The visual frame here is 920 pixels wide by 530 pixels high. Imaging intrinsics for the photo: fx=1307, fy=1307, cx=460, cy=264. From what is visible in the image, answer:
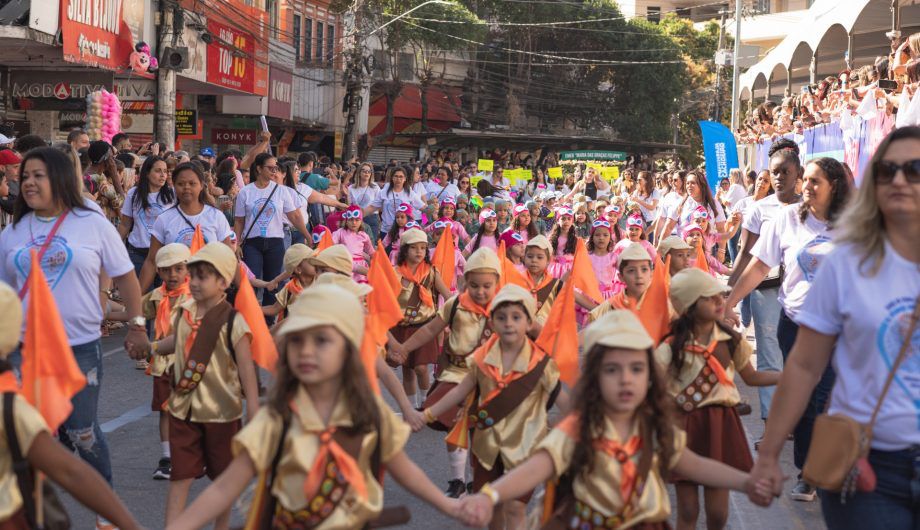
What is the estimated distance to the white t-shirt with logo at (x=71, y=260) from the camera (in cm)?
600

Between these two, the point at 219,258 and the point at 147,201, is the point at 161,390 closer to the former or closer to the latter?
the point at 219,258

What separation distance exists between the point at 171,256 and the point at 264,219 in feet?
13.5

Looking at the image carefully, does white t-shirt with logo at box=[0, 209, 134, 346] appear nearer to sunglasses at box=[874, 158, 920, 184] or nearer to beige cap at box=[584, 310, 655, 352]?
beige cap at box=[584, 310, 655, 352]

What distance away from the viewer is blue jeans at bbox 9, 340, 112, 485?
5.89m

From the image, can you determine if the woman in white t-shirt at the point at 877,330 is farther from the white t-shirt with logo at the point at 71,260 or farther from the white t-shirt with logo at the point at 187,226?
the white t-shirt with logo at the point at 187,226

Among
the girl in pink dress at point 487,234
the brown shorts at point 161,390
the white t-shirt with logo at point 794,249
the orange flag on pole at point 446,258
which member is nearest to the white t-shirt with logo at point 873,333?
the white t-shirt with logo at point 794,249

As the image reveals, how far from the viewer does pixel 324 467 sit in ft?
13.7

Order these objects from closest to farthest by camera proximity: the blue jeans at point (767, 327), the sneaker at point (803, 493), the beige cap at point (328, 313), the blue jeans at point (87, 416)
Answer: the beige cap at point (328, 313) < the blue jeans at point (87, 416) < the sneaker at point (803, 493) < the blue jeans at point (767, 327)

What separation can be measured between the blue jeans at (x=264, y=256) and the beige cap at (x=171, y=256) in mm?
4012

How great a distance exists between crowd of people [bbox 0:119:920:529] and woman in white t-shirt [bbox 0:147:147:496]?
1cm

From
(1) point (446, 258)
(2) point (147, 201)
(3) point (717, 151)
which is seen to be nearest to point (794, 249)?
(1) point (446, 258)

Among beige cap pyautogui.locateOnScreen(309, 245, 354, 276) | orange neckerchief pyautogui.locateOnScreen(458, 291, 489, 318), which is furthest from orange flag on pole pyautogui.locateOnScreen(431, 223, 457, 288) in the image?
orange neckerchief pyautogui.locateOnScreen(458, 291, 489, 318)

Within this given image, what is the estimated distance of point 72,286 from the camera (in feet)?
19.8

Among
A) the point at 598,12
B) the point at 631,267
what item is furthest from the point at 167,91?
the point at 598,12
